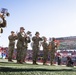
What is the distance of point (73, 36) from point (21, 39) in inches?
1015

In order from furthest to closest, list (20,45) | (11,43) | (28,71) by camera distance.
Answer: (11,43)
(20,45)
(28,71)

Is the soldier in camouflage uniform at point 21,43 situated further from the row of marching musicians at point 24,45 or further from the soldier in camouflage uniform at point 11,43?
the soldier in camouflage uniform at point 11,43

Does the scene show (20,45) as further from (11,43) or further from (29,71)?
(29,71)

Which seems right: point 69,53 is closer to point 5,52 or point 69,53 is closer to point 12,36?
point 5,52

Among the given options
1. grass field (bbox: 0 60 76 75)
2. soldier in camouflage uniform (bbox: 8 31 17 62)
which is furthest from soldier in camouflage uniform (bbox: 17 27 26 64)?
grass field (bbox: 0 60 76 75)

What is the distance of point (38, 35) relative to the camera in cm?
2683

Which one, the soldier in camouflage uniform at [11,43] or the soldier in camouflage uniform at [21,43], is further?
the soldier in camouflage uniform at [11,43]

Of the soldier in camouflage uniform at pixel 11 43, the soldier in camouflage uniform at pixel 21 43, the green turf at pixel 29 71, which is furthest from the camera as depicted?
the soldier in camouflage uniform at pixel 11 43

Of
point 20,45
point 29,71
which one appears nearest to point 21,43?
point 20,45

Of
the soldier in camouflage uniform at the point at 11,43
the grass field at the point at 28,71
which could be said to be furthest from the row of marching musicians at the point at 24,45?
the grass field at the point at 28,71

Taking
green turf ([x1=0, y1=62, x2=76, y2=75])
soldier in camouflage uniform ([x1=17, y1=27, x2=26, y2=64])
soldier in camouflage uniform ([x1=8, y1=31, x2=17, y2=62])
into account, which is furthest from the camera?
soldier in camouflage uniform ([x1=8, y1=31, x2=17, y2=62])

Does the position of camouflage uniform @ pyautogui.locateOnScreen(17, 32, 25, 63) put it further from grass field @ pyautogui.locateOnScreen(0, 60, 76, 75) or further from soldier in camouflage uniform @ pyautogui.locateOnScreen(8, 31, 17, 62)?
grass field @ pyautogui.locateOnScreen(0, 60, 76, 75)

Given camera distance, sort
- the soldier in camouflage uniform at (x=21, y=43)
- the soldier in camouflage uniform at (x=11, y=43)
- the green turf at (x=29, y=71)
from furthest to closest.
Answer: the soldier in camouflage uniform at (x=11, y=43) < the soldier in camouflage uniform at (x=21, y=43) < the green turf at (x=29, y=71)

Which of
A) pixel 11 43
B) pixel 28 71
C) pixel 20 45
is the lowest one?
pixel 28 71
